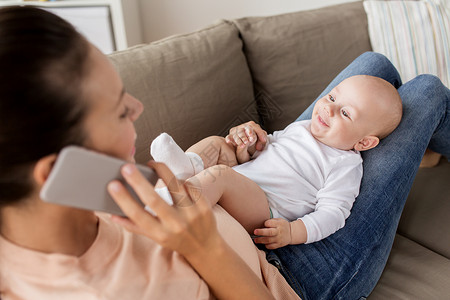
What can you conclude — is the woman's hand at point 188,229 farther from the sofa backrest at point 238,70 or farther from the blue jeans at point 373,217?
the sofa backrest at point 238,70

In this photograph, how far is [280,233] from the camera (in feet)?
3.18

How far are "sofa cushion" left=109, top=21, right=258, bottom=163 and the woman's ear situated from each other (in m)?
0.73

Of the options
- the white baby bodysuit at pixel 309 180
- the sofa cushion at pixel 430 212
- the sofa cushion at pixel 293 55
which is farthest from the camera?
the sofa cushion at pixel 293 55

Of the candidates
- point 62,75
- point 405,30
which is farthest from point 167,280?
point 405,30

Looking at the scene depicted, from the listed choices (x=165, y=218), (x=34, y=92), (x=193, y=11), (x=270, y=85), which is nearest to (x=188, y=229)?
(x=165, y=218)

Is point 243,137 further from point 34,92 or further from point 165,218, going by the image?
point 34,92

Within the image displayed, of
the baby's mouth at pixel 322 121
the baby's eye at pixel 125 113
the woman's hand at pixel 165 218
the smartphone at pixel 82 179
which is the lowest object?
the baby's mouth at pixel 322 121

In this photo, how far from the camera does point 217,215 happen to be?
0.86 meters

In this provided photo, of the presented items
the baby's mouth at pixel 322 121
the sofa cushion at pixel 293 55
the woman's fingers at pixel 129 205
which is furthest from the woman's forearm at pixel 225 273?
the sofa cushion at pixel 293 55

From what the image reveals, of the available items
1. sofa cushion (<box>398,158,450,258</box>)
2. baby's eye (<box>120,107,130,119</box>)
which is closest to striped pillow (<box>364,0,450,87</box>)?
sofa cushion (<box>398,158,450,258</box>)

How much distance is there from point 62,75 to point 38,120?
0.06m

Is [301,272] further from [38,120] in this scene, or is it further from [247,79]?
[247,79]

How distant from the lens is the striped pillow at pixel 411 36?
1.81 meters

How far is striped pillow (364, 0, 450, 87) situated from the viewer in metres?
1.81
